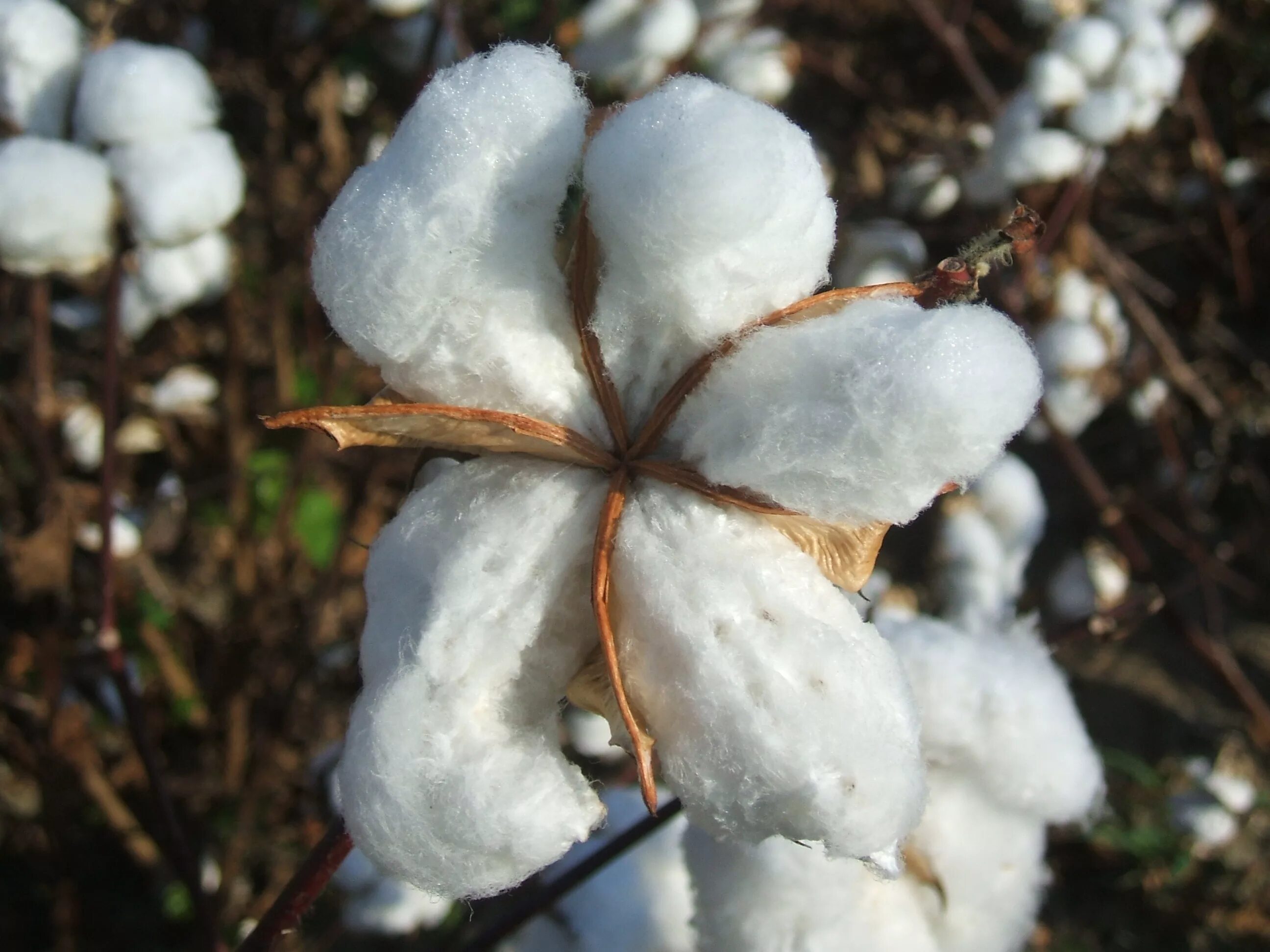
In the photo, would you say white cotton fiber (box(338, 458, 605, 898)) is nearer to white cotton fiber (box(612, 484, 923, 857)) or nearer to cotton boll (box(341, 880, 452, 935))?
white cotton fiber (box(612, 484, 923, 857))

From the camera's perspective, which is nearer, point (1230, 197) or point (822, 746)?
point (822, 746)

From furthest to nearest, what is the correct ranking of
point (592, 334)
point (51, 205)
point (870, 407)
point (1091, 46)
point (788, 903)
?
point (1091, 46)
point (51, 205)
point (788, 903)
point (592, 334)
point (870, 407)

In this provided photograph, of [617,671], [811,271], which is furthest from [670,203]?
[617,671]

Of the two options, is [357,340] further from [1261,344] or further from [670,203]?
[1261,344]

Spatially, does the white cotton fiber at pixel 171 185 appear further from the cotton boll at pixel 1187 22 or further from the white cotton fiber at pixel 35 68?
the cotton boll at pixel 1187 22

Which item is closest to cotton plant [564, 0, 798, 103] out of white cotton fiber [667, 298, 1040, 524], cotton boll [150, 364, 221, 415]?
cotton boll [150, 364, 221, 415]

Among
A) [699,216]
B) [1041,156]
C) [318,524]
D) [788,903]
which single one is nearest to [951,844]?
[788,903]

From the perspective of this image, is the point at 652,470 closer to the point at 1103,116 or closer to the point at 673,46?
the point at 673,46
